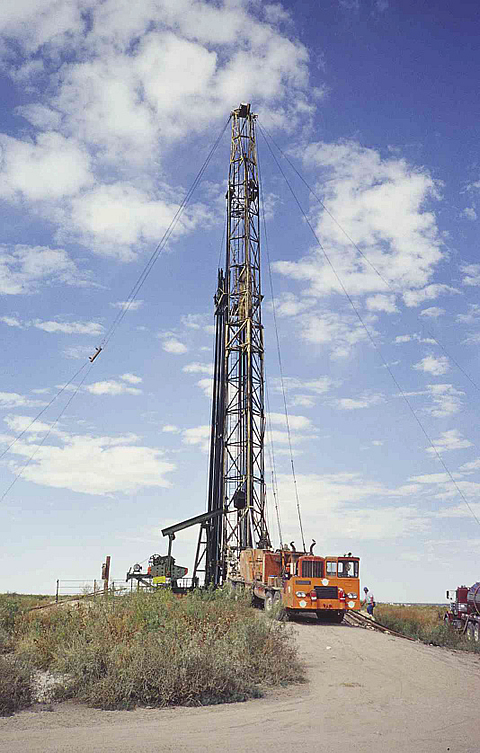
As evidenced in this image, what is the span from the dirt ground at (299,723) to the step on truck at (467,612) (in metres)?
8.91

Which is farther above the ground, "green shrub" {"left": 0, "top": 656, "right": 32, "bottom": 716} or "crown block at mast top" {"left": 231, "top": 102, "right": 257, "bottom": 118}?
"crown block at mast top" {"left": 231, "top": 102, "right": 257, "bottom": 118}

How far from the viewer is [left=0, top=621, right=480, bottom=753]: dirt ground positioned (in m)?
9.10

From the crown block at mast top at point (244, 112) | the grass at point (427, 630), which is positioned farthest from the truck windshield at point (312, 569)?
the crown block at mast top at point (244, 112)

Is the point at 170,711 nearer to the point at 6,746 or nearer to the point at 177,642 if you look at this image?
the point at 177,642

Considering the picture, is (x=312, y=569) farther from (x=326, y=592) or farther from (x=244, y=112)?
(x=244, y=112)

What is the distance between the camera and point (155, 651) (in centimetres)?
1134

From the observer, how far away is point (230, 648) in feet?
40.7

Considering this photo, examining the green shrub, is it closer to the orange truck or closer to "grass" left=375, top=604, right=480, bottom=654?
the orange truck

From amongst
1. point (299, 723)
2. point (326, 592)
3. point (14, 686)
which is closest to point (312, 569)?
point (326, 592)

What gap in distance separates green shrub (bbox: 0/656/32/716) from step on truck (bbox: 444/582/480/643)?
51.3 feet

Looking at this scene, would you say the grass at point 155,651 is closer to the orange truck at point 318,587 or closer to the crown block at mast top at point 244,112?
the orange truck at point 318,587

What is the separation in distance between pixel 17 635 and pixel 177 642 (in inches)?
191

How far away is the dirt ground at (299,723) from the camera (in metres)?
9.10

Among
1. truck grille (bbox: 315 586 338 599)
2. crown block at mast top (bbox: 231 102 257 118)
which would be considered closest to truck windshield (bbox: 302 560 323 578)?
truck grille (bbox: 315 586 338 599)
